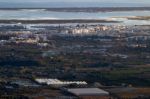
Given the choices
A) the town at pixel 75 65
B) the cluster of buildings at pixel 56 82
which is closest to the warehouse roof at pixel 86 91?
the town at pixel 75 65

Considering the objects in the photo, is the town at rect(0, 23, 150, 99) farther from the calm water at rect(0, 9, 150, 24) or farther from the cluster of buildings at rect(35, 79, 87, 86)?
the calm water at rect(0, 9, 150, 24)

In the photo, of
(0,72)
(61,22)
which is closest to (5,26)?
(61,22)

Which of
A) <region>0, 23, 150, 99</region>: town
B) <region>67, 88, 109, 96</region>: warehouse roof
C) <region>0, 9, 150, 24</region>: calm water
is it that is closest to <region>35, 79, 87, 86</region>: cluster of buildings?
<region>0, 23, 150, 99</region>: town

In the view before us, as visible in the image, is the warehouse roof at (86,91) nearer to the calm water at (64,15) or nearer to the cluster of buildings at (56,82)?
the cluster of buildings at (56,82)

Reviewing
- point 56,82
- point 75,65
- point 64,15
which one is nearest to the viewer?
point 56,82

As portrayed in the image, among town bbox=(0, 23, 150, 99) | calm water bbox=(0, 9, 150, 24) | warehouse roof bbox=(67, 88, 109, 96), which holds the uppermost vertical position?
warehouse roof bbox=(67, 88, 109, 96)

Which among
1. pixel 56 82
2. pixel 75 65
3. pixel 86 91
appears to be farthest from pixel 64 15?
pixel 86 91

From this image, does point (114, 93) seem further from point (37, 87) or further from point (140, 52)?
point (140, 52)

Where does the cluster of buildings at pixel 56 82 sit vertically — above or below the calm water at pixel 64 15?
above

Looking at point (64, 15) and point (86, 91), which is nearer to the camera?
point (86, 91)

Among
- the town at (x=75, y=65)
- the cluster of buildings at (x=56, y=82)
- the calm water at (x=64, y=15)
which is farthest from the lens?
the calm water at (x=64, y=15)

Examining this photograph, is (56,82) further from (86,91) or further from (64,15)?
(64,15)
